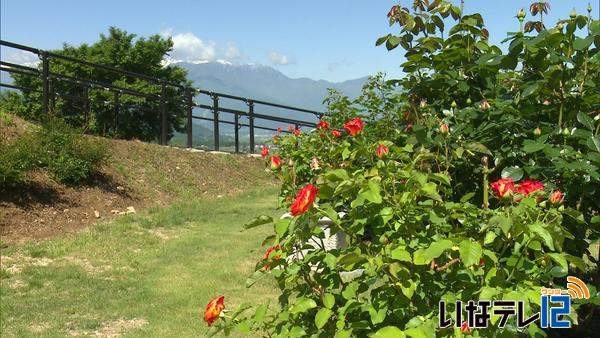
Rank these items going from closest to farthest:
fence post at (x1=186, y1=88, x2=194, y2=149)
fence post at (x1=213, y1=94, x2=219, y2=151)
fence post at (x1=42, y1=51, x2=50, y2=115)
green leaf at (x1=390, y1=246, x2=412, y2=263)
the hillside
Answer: green leaf at (x1=390, y1=246, x2=412, y2=263) < the hillside < fence post at (x1=42, y1=51, x2=50, y2=115) < fence post at (x1=186, y1=88, x2=194, y2=149) < fence post at (x1=213, y1=94, x2=219, y2=151)

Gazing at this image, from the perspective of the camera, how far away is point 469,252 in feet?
4.63

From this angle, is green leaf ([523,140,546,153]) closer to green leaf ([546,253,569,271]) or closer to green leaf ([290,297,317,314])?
green leaf ([546,253,569,271])

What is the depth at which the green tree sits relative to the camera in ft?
58.0

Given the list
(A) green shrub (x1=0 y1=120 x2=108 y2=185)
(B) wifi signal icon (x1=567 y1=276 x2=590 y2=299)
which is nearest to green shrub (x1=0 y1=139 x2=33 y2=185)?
(A) green shrub (x1=0 y1=120 x2=108 y2=185)

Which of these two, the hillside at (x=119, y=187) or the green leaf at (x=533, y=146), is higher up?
the green leaf at (x=533, y=146)

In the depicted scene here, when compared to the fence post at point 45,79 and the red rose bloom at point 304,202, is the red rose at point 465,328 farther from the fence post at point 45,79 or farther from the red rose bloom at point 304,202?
the fence post at point 45,79

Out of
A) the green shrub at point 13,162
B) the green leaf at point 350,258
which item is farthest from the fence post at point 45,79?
the green leaf at point 350,258

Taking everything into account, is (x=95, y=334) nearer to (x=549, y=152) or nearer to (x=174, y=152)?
(x=549, y=152)

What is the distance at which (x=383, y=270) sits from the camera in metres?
1.56

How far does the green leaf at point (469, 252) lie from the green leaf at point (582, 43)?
3.27ft

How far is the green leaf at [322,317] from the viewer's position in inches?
62.0

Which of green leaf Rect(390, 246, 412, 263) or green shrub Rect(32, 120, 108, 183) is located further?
green shrub Rect(32, 120, 108, 183)

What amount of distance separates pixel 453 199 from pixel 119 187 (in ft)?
21.1

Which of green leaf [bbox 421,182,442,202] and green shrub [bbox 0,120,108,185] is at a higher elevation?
green shrub [bbox 0,120,108,185]
